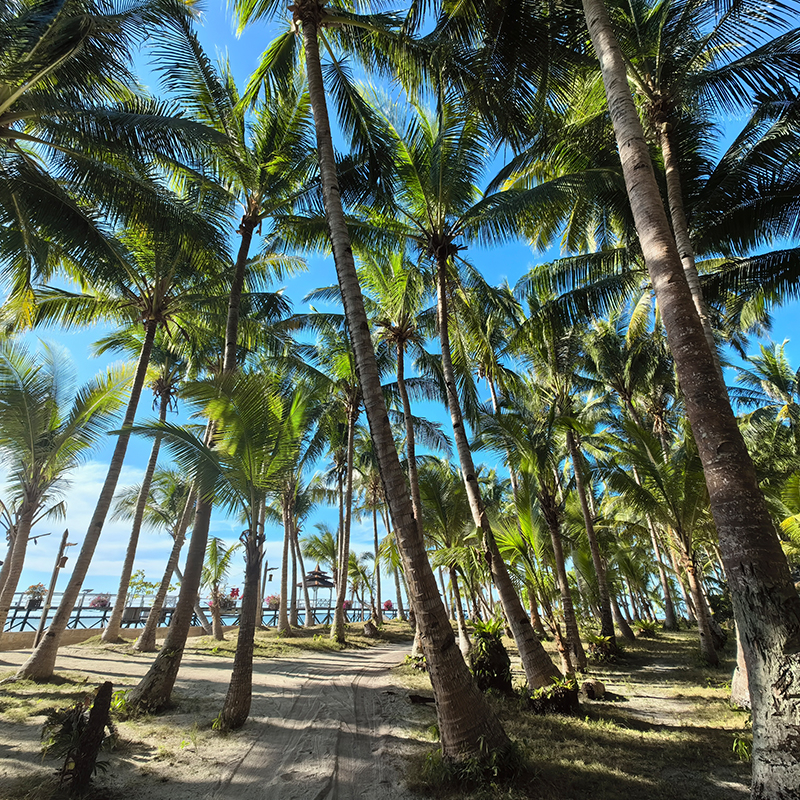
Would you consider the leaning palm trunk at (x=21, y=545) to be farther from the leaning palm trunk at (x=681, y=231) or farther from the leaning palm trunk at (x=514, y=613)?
the leaning palm trunk at (x=681, y=231)

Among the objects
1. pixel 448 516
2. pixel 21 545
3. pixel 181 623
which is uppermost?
pixel 448 516

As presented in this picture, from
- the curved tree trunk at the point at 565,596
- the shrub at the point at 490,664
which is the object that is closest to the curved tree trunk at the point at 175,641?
the shrub at the point at 490,664

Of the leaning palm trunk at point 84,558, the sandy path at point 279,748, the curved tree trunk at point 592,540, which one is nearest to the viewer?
the sandy path at point 279,748

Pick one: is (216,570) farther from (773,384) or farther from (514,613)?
(773,384)

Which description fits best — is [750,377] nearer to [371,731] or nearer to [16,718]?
[371,731]

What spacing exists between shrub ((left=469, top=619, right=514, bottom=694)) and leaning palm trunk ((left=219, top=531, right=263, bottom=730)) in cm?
385

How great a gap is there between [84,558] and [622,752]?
32.1ft

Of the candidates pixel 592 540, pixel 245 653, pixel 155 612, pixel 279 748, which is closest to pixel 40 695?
pixel 245 653

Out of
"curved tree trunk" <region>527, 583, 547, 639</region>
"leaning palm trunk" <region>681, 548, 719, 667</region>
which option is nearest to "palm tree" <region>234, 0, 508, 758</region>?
"curved tree trunk" <region>527, 583, 547, 639</region>

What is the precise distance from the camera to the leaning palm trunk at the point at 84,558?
8.30 meters

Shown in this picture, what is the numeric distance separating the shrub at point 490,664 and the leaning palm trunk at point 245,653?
3.85 meters

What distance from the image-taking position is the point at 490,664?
7.99 m

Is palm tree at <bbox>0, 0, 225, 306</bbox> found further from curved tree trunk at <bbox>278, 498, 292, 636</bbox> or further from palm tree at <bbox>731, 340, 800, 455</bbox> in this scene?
palm tree at <bbox>731, 340, 800, 455</bbox>

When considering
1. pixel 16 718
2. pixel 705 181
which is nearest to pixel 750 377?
pixel 705 181
